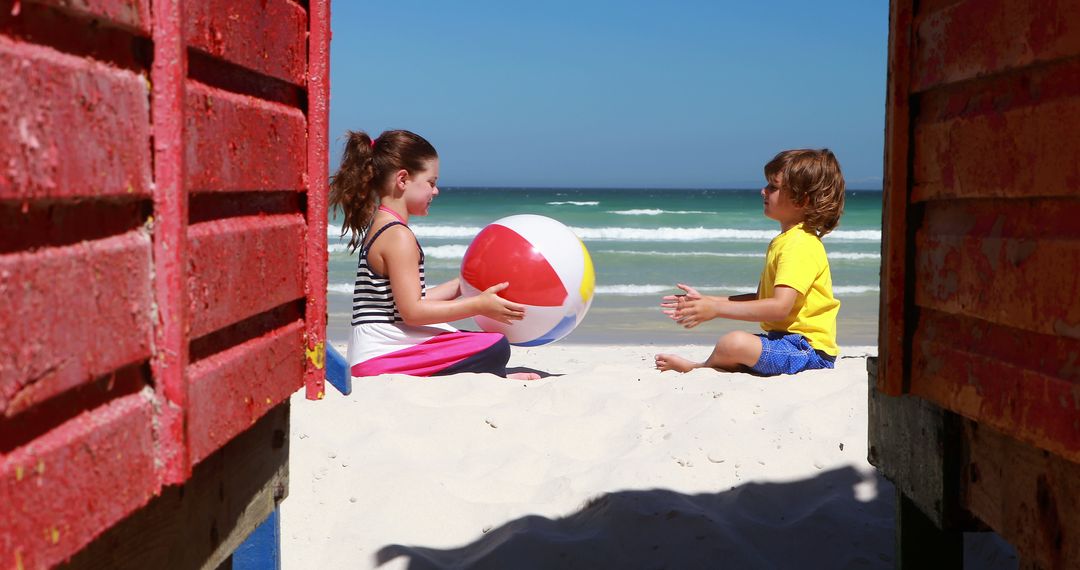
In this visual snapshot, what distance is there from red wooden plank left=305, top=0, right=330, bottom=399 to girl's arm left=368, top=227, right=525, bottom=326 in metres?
3.04

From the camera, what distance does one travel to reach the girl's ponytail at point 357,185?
21.0 ft

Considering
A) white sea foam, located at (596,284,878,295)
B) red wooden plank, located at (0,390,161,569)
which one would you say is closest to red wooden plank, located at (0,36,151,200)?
red wooden plank, located at (0,390,161,569)

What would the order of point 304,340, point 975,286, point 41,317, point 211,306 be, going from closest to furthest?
1. point 41,317
2. point 211,306
3. point 975,286
4. point 304,340

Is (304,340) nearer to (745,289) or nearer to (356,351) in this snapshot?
(356,351)

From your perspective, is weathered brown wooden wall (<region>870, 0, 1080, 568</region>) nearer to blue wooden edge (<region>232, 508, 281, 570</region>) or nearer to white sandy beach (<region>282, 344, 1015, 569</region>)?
white sandy beach (<region>282, 344, 1015, 569</region>)

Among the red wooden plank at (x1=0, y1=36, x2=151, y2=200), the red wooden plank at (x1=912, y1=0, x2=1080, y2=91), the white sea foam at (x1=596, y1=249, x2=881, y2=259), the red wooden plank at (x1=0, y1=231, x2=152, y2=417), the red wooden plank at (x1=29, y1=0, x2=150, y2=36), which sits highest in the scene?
the red wooden plank at (x1=912, y1=0, x2=1080, y2=91)

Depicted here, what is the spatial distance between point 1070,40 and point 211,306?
5.63 feet

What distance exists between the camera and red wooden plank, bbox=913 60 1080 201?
6.52ft

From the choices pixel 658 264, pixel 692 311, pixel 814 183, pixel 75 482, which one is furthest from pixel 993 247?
pixel 658 264

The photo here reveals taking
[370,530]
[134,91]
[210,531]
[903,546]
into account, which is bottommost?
[370,530]

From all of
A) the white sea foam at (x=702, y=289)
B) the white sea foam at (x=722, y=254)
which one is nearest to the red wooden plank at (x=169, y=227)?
the white sea foam at (x=702, y=289)

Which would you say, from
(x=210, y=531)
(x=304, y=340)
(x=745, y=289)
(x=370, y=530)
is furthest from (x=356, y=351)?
(x=745, y=289)

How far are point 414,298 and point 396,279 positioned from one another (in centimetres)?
15

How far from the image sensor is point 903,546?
297 cm
